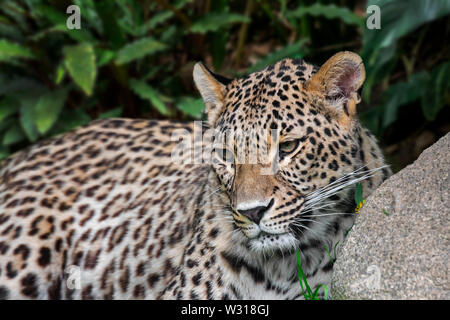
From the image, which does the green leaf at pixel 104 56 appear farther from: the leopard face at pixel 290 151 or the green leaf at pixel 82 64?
the leopard face at pixel 290 151

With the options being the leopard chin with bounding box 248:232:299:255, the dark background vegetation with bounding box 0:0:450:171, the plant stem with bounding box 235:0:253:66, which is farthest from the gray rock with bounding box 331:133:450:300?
the plant stem with bounding box 235:0:253:66

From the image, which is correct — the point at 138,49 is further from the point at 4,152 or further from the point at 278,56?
the point at 4,152

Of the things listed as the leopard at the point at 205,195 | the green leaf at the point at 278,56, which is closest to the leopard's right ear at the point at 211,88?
the leopard at the point at 205,195

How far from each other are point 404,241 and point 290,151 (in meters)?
1.05

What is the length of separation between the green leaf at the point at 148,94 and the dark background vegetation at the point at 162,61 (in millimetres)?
17

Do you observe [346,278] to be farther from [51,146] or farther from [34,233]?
[51,146]

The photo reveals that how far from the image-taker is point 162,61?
431 inches

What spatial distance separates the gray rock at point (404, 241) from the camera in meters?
4.04

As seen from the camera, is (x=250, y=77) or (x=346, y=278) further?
(x=250, y=77)

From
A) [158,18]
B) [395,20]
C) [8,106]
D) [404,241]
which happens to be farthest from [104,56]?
[404,241]
